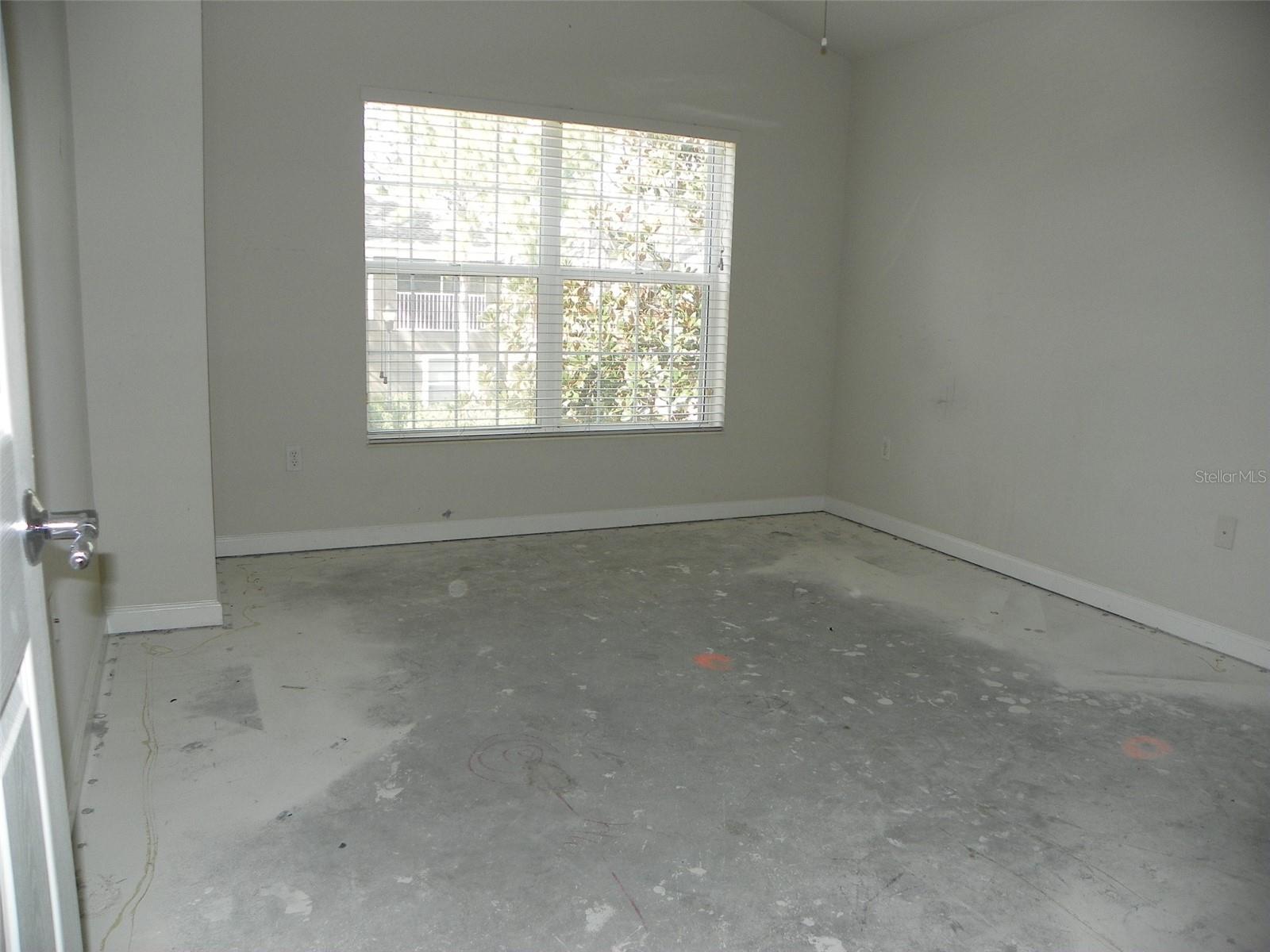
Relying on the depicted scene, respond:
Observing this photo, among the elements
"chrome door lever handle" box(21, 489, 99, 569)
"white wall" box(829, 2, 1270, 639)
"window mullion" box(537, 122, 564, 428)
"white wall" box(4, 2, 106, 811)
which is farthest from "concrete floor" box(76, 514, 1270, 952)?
"window mullion" box(537, 122, 564, 428)

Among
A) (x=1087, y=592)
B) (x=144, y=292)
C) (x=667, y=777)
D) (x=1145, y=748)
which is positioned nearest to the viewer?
(x=667, y=777)

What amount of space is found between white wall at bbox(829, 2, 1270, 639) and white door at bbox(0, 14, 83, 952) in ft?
11.7

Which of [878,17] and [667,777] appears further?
[878,17]

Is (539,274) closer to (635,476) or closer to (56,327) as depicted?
(635,476)

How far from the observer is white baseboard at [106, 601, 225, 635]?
125 inches

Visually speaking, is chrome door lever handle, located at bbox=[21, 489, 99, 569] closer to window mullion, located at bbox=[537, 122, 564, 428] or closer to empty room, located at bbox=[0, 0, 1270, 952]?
empty room, located at bbox=[0, 0, 1270, 952]

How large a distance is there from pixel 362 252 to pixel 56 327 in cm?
181

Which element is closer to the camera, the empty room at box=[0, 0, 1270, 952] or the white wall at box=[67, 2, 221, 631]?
the empty room at box=[0, 0, 1270, 952]

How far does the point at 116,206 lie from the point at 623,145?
8.12 feet

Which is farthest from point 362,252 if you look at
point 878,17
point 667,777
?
point 667,777

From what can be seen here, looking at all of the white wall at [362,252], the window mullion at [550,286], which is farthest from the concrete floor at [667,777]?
the window mullion at [550,286]

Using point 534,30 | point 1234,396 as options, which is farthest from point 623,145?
point 1234,396

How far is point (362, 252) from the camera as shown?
4.20 metres

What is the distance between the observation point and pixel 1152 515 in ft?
11.9
